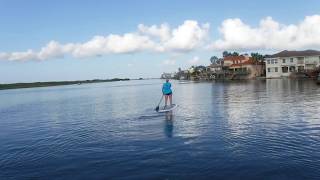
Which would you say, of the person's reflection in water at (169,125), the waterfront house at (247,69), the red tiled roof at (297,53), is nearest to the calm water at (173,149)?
the person's reflection in water at (169,125)

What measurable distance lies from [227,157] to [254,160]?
1.04 meters

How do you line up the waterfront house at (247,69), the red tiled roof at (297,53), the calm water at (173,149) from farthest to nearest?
1. the waterfront house at (247,69)
2. the red tiled roof at (297,53)
3. the calm water at (173,149)

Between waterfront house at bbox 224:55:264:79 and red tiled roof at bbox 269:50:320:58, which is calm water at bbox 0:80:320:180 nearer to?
red tiled roof at bbox 269:50:320:58

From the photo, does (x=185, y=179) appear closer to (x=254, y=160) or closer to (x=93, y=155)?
(x=254, y=160)

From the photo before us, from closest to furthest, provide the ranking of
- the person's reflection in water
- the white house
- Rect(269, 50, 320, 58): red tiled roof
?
1. the person's reflection in water
2. the white house
3. Rect(269, 50, 320, 58): red tiled roof

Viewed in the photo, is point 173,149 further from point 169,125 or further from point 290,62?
point 290,62

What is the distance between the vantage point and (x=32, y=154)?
17.3 m

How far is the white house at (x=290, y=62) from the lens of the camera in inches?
4700

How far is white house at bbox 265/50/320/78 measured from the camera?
119387mm

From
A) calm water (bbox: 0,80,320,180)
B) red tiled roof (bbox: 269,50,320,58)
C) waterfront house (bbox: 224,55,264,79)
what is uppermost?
red tiled roof (bbox: 269,50,320,58)

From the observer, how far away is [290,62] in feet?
400

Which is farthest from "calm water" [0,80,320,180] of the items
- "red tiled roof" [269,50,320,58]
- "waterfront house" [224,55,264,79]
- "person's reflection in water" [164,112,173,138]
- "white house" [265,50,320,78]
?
"waterfront house" [224,55,264,79]

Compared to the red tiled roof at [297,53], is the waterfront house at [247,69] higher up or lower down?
lower down

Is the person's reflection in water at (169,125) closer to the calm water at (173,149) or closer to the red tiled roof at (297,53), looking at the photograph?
the calm water at (173,149)
